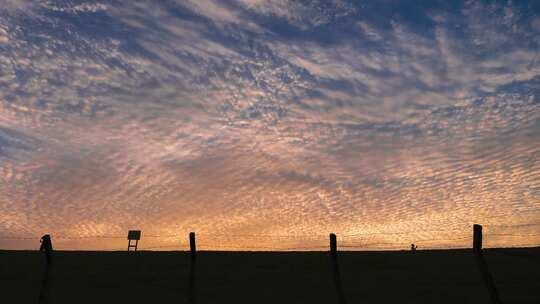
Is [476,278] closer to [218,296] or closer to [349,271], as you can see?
[349,271]

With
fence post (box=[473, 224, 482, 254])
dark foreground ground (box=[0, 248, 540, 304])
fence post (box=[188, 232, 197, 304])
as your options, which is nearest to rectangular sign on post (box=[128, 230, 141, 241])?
dark foreground ground (box=[0, 248, 540, 304])

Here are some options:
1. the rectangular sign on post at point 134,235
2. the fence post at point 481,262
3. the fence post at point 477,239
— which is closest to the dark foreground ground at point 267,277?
the fence post at point 481,262

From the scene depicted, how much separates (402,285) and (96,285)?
1718cm

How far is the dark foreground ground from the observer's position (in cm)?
2394

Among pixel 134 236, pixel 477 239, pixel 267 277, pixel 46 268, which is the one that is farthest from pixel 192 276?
pixel 134 236

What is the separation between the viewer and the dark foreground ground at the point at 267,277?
78.5ft

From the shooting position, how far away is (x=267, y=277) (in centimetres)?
2855

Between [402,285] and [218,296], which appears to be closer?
[218,296]

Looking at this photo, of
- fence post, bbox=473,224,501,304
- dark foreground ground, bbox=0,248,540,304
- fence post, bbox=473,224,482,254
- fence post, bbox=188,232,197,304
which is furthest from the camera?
dark foreground ground, bbox=0,248,540,304

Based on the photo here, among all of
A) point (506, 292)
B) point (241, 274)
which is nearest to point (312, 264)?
point (241, 274)

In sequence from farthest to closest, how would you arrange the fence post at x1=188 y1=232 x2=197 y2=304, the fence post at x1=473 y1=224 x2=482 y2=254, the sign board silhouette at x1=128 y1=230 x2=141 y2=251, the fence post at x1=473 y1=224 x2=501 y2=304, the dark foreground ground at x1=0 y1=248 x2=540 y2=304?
the sign board silhouette at x1=128 y1=230 x2=141 y2=251
the dark foreground ground at x1=0 y1=248 x2=540 y2=304
the fence post at x1=188 y1=232 x2=197 y2=304
the fence post at x1=473 y1=224 x2=482 y2=254
the fence post at x1=473 y1=224 x2=501 y2=304

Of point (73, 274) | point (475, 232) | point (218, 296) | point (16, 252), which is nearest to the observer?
point (475, 232)

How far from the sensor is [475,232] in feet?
55.8

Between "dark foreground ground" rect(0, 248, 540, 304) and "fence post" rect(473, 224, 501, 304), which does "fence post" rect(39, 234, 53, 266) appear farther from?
"fence post" rect(473, 224, 501, 304)
